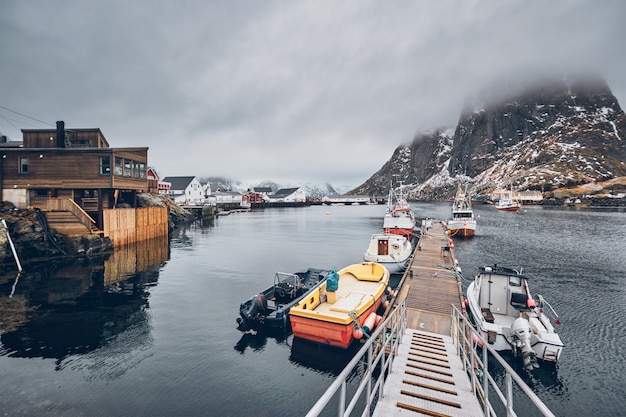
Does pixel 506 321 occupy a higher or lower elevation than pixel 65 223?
lower

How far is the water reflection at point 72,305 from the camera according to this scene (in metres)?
15.2

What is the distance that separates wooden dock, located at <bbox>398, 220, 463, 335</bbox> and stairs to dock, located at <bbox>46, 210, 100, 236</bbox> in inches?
1439

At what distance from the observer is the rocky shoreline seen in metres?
31.0

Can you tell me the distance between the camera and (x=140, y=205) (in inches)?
2074

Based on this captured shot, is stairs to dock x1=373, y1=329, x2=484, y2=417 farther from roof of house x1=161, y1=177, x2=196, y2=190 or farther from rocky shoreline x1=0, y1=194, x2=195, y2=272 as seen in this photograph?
roof of house x1=161, y1=177, x2=196, y2=190

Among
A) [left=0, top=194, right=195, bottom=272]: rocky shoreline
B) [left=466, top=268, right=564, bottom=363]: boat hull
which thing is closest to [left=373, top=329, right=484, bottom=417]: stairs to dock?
[left=466, top=268, right=564, bottom=363]: boat hull

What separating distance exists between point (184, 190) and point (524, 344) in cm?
12951

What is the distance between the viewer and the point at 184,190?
125125 mm

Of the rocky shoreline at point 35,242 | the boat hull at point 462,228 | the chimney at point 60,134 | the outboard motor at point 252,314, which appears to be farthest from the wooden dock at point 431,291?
the chimney at point 60,134

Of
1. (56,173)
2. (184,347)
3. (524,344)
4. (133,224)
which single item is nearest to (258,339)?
(184,347)

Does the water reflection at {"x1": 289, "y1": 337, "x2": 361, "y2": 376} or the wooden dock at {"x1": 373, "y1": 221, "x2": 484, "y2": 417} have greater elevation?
the wooden dock at {"x1": 373, "y1": 221, "x2": 484, "y2": 417}

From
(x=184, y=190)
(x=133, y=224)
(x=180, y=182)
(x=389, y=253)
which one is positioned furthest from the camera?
(x=180, y=182)

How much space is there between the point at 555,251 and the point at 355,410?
42158mm

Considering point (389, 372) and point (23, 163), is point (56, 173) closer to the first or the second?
point (23, 163)
